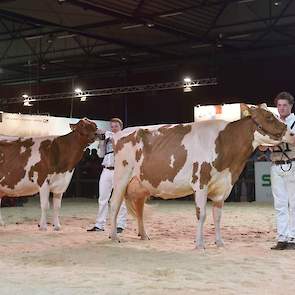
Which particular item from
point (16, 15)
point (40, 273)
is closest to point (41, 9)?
point (16, 15)

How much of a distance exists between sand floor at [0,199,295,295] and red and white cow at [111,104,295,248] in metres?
0.57

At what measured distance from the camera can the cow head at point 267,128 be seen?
6812 millimetres

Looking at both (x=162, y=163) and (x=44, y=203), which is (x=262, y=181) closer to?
(x=44, y=203)

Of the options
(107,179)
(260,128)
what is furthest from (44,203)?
(260,128)

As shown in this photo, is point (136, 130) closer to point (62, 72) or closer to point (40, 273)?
point (40, 273)

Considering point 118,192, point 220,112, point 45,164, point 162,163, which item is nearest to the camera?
point 162,163

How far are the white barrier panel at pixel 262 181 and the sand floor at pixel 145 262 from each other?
6.27m

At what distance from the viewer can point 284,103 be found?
6832mm

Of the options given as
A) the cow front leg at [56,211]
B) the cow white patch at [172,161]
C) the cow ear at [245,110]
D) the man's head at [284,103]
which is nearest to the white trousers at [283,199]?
the man's head at [284,103]

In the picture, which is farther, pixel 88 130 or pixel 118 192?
pixel 88 130

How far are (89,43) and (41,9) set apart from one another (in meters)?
4.87

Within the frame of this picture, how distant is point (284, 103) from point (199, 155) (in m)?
1.17

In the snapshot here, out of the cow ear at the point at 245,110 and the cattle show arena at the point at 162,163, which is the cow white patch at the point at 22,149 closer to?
the cattle show arena at the point at 162,163

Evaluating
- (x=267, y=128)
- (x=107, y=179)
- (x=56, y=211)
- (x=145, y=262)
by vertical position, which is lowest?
(x=145, y=262)
